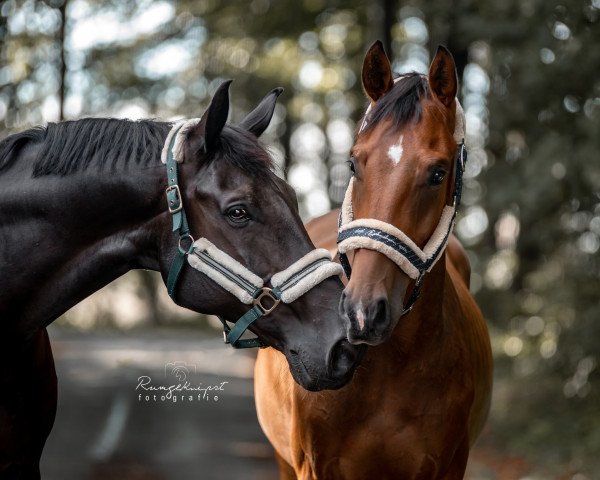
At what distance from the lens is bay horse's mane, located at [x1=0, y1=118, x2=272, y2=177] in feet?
9.61

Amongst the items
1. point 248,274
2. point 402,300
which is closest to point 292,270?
point 248,274

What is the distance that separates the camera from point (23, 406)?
3.07 meters

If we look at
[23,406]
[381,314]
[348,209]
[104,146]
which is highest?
[104,146]

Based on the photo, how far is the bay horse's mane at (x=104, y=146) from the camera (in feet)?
9.61

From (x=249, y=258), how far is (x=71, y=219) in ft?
2.32

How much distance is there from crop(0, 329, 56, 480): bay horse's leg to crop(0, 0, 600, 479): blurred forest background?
1.28 metres

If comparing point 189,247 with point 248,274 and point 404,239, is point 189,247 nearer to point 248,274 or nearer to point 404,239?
point 248,274

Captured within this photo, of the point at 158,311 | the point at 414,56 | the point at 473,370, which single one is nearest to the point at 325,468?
the point at 473,370

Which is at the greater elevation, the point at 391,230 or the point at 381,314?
the point at 391,230

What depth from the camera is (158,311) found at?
20828 mm

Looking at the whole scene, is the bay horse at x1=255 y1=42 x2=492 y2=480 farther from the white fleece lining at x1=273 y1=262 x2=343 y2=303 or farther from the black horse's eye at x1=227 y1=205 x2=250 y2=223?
the black horse's eye at x1=227 y1=205 x2=250 y2=223

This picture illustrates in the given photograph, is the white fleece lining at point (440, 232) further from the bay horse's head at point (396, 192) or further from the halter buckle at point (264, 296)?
the halter buckle at point (264, 296)

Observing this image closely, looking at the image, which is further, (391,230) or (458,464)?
(458,464)

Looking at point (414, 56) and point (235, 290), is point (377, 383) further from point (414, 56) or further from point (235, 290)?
point (414, 56)
